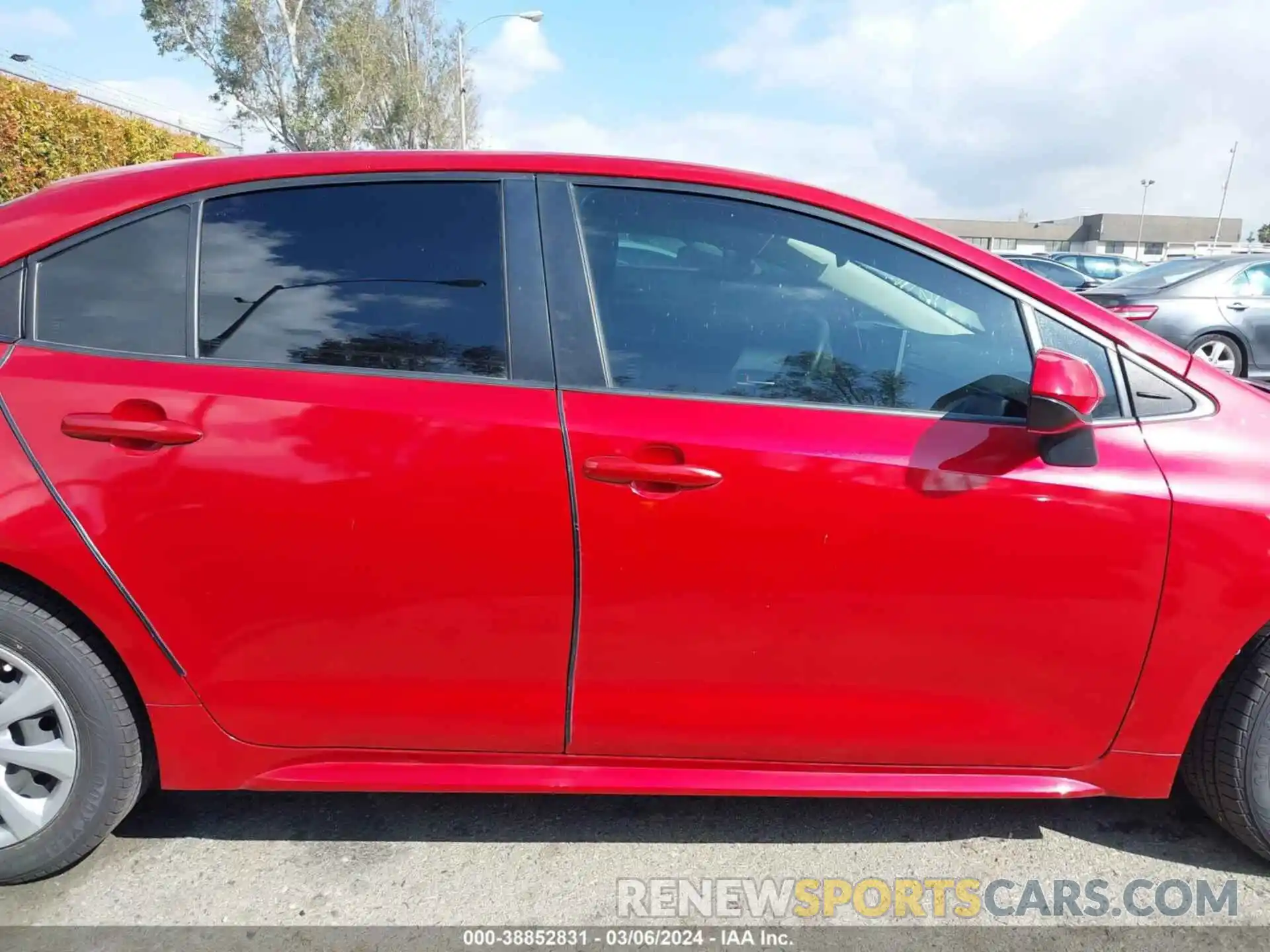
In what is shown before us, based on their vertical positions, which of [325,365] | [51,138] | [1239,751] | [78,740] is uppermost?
[51,138]

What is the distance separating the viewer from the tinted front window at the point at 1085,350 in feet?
6.15

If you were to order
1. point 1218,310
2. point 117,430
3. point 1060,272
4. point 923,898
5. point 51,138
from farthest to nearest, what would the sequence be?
point 1060,272 < point 51,138 < point 1218,310 < point 923,898 < point 117,430

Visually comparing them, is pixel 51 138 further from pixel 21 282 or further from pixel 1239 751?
pixel 1239 751

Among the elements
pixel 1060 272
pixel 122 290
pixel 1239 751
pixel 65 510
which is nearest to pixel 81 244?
pixel 122 290

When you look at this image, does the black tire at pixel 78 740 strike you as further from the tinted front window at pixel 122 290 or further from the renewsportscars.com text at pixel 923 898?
the renewsportscars.com text at pixel 923 898

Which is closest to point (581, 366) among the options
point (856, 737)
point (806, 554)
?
point (806, 554)

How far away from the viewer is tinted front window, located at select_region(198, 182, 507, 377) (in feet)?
5.93

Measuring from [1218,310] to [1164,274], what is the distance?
67cm

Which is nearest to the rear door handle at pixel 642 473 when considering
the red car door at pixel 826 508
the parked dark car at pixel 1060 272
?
the red car door at pixel 826 508

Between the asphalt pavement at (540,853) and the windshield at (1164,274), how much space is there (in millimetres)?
7826

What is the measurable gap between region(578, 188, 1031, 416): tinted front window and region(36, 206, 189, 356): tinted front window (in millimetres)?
907

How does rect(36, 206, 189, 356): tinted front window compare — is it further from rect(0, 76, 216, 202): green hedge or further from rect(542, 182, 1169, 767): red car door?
rect(0, 76, 216, 202): green hedge

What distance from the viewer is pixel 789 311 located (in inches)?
74.4

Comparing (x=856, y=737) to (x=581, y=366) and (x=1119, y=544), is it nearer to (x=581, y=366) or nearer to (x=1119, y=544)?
(x=1119, y=544)
